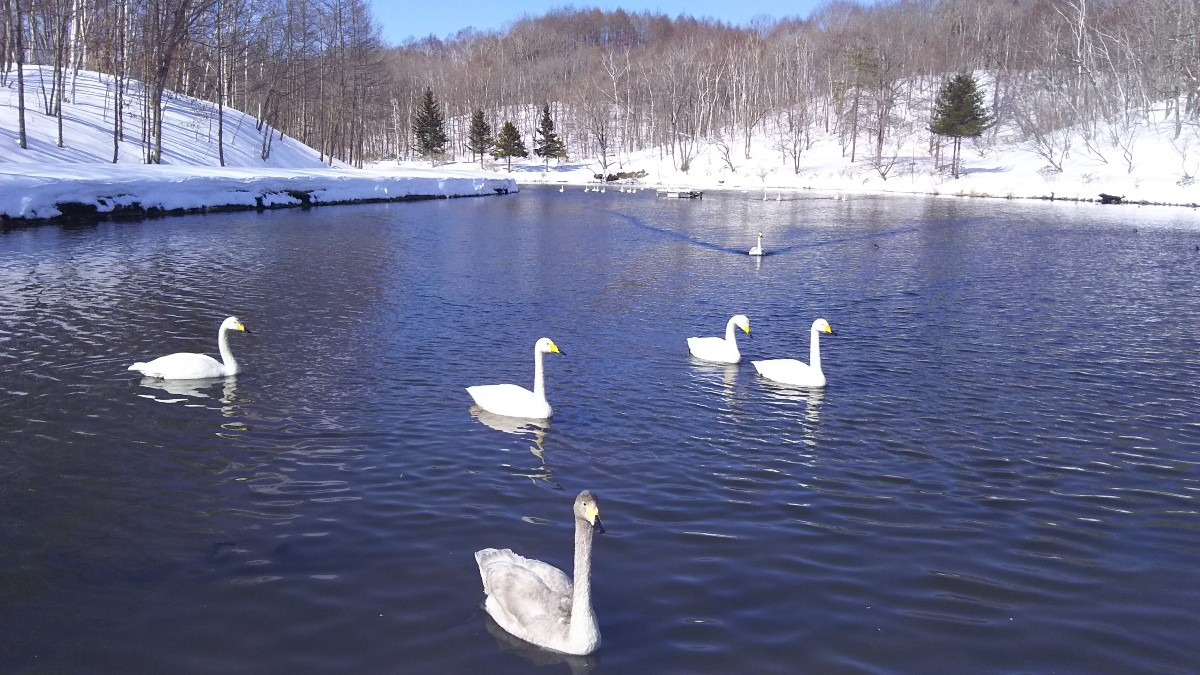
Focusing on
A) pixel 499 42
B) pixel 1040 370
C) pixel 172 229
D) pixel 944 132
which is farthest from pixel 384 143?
pixel 1040 370

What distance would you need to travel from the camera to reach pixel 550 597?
607cm

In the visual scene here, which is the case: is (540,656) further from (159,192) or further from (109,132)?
(109,132)

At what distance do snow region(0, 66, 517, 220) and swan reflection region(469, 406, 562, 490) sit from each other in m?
27.2

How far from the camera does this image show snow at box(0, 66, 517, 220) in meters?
34.2

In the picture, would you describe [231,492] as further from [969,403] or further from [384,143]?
[384,143]

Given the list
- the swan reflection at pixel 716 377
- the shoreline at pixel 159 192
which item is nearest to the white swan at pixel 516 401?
the swan reflection at pixel 716 377

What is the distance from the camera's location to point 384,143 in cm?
14062

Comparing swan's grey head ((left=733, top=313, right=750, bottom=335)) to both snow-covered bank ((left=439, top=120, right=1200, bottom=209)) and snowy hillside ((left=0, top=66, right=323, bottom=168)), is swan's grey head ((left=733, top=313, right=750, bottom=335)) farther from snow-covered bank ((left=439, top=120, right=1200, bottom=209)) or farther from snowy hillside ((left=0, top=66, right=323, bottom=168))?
snow-covered bank ((left=439, top=120, right=1200, bottom=209))

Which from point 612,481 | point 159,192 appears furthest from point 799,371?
point 159,192

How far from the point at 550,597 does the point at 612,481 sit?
309 cm

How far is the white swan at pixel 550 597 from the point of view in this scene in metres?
5.80

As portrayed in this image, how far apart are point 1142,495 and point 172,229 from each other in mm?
32147

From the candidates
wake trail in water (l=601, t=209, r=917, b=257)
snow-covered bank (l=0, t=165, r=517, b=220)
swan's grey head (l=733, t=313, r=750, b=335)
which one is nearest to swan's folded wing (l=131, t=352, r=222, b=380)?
swan's grey head (l=733, t=313, r=750, b=335)

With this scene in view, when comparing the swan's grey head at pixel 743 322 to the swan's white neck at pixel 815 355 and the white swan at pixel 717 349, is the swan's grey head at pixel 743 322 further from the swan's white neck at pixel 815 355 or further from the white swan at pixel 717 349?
the swan's white neck at pixel 815 355
